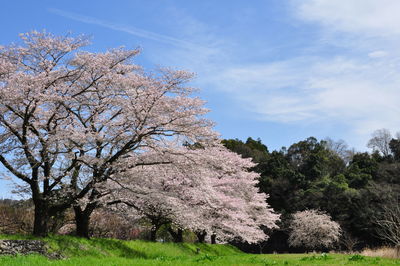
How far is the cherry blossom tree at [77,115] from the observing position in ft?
52.5

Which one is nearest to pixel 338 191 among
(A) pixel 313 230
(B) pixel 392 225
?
(A) pixel 313 230

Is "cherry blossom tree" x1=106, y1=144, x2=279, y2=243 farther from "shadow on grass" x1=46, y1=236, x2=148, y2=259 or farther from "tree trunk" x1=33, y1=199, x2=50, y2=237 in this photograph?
"tree trunk" x1=33, y1=199, x2=50, y2=237

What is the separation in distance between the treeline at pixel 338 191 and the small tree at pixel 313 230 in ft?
3.96

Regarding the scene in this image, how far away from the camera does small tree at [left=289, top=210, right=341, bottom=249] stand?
38.2m

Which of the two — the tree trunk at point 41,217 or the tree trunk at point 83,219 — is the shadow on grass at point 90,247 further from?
the tree trunk at point 83,219

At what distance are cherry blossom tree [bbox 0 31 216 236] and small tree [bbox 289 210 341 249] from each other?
25.4m

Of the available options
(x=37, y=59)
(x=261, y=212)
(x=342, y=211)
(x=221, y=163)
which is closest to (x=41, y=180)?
(x=37, y=59)

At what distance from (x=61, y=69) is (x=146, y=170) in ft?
19.3

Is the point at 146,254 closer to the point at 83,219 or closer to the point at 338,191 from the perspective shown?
the point at 83,219

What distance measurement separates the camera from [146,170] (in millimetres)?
18594

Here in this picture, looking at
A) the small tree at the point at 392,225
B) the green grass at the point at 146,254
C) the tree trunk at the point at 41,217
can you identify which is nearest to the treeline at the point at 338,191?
the small tree at the point at 392,225

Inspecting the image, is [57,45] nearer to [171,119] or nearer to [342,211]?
[171,119]

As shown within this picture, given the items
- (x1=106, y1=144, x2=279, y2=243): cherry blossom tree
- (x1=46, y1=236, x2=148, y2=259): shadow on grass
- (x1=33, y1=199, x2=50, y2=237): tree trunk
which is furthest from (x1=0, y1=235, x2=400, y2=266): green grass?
(x1=106, y1=144, x2=279, y2=243): cherry blossom tree

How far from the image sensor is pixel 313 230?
38.8 meters
